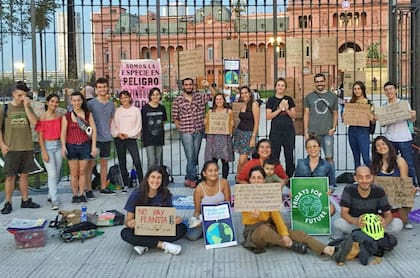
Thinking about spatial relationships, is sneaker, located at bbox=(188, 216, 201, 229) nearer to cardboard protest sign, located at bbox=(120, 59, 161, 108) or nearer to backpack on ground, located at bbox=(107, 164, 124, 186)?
backpack on ground, located at bbox=(107, 164, 124, 186)

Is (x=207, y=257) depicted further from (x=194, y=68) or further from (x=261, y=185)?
(x=194, y=68)

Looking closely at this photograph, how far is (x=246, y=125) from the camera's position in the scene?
28.3 ft

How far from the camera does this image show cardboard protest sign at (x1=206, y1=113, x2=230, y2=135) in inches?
337

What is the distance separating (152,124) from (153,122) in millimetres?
36

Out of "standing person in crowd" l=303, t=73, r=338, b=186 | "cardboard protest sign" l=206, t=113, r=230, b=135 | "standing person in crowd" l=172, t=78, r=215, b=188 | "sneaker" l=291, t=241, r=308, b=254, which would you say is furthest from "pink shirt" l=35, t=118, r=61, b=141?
"sneaker" l=291, t=241, r=308, b=254

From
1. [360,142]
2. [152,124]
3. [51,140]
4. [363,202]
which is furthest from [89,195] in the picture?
[363,202]

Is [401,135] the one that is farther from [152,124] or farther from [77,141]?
[77,141]

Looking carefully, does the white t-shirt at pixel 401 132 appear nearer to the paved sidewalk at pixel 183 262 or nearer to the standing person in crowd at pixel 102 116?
the paved sidewalk at pixel 183 262

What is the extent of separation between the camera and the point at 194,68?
9180 mm

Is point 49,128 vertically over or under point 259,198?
over

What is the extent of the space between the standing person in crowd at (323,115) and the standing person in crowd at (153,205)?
131 inches

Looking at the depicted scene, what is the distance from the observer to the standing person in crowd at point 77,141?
310 inches

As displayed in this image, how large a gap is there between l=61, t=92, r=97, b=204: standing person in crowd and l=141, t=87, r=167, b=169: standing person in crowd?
963mm

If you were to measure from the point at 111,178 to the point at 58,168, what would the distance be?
4.09ft
